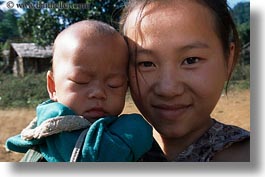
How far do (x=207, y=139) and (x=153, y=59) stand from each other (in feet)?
0.68

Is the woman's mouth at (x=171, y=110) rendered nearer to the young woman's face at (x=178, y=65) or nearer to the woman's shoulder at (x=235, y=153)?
the young woman's face at (x=178, y=65)

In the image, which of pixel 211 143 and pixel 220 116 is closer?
pixel 211 143

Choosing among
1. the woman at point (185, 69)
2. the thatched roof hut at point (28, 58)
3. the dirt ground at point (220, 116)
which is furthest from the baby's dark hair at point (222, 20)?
the thatched roof hut at point (28, 58)

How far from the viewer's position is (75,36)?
77 centimetres

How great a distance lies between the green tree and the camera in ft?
2.97

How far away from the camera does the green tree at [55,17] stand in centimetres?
90

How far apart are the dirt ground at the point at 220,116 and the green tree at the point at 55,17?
0.19 metres

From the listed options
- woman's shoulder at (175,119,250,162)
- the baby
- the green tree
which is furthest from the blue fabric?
the green tree

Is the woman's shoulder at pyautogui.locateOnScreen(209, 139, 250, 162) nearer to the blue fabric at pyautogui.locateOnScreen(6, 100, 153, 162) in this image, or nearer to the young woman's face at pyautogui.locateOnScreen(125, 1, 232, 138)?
the young woman's face at pyautogui.locateOnScreen(125, 1, 232, 138)

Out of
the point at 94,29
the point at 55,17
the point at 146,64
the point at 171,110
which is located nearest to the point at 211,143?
the point at 171,110

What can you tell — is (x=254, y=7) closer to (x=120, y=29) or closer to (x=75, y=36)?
(x=120, y=29)

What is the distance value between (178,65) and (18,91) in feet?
1.45

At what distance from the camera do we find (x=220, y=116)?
36.7 inches

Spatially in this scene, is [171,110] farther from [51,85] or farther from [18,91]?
[18,91]
